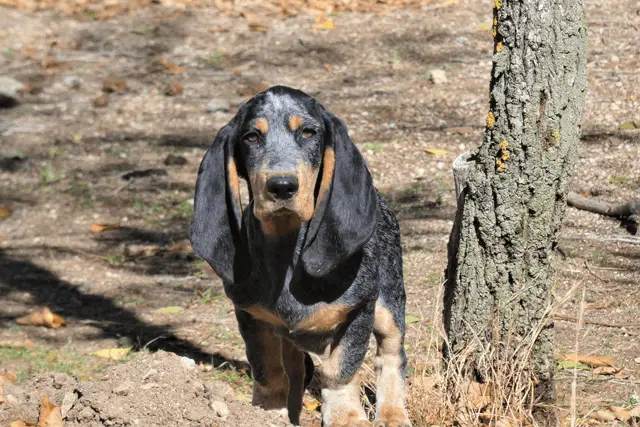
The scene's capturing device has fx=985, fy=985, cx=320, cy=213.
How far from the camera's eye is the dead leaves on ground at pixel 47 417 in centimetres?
479

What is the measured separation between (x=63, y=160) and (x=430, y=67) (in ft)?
13.5

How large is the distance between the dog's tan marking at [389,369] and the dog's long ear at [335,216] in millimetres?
669

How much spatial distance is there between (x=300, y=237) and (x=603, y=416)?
1.85m

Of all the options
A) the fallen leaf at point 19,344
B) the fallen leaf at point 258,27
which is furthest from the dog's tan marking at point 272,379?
the fallen leaf at point 258,27

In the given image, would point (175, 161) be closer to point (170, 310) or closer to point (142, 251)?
point (142, 251)

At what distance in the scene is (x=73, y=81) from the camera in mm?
11969

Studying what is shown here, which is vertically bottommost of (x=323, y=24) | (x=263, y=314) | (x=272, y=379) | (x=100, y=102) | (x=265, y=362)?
(x=100, y=102)

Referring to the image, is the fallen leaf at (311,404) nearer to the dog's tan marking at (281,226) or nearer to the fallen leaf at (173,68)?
the dog's tan marking at (281,226)

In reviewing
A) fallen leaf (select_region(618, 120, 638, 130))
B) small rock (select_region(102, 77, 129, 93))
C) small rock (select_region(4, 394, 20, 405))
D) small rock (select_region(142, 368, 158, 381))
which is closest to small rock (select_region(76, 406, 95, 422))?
small rock (select_region(142, 368, 158, 381))

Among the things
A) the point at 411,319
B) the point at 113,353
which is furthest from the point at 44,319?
the point at 411,319

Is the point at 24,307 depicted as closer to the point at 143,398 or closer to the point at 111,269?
the point at 111,269

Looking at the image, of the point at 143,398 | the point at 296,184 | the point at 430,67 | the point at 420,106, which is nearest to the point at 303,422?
the point at 143,398

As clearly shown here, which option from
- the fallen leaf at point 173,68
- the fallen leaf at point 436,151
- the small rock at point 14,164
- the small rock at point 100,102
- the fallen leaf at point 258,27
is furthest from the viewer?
the fallen leaf at point 258,27

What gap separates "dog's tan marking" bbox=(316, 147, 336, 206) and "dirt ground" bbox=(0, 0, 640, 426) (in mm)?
1105
